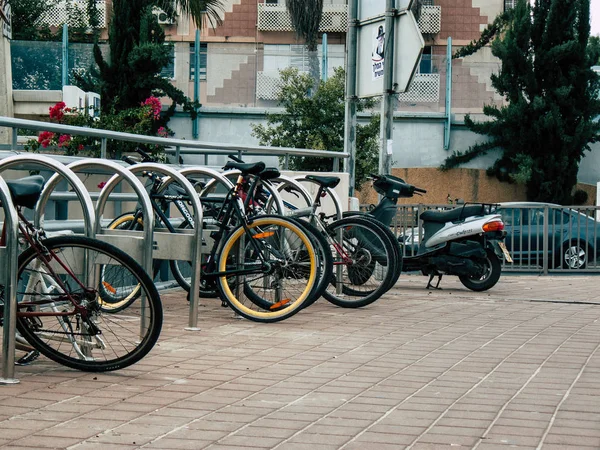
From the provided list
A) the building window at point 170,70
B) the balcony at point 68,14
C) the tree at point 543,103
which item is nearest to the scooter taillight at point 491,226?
the tree at point 543,103

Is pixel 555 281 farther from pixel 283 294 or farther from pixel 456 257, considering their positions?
pixel 283 294

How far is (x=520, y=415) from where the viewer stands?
5145 mm

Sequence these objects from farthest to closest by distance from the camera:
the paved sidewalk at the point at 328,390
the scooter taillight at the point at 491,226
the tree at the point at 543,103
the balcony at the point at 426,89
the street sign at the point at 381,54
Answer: the balcony at the point at 426,89 < the tree at the point at 543,103 < the street sign at the point at 381,54 < the scooter taillight at the point at 491,226 < the paved sidewalk at the point at 328,390

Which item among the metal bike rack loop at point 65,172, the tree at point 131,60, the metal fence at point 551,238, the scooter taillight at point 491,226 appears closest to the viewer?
the metal bike rack loop at point 65,172

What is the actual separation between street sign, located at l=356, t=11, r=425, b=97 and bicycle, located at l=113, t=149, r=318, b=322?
5726 millimetres

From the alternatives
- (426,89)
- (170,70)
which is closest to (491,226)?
(426,89)

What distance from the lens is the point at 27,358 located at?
6.09 metres

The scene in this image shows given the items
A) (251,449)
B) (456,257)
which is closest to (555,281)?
(456,257)

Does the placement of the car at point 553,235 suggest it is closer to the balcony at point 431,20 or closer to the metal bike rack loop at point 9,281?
the metal bike rack loop at point 9,281

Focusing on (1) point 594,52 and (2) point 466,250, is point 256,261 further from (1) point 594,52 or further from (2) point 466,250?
(1) point 594,52

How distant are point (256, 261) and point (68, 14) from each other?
32640 mm

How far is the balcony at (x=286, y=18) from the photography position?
4212cm

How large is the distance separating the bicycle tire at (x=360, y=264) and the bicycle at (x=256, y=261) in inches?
47.4

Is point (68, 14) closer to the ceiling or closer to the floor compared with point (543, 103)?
closer to the ceiling
